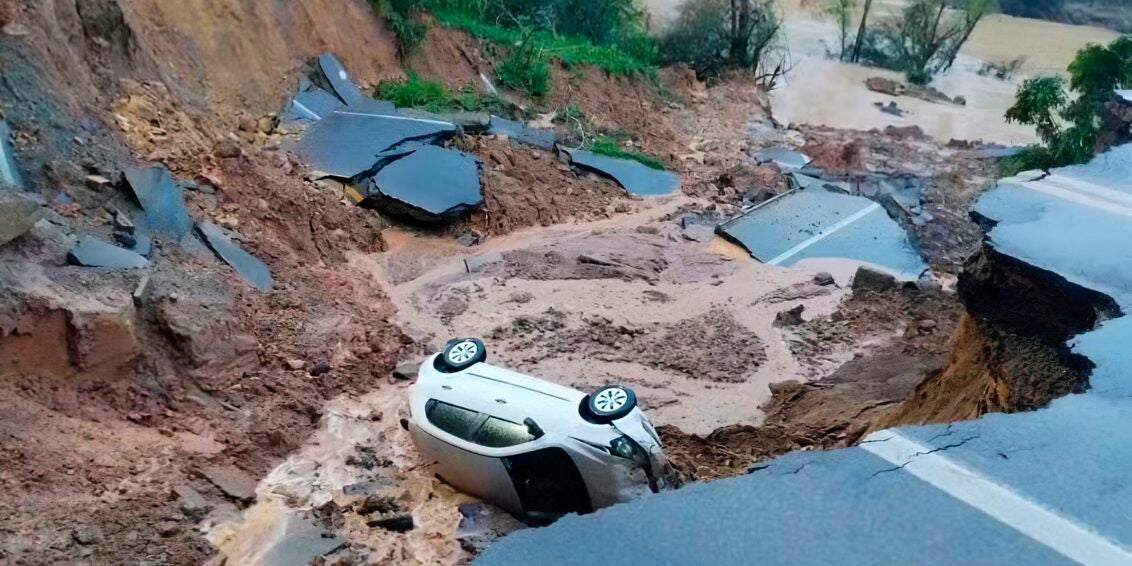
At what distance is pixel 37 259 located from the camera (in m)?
6.61

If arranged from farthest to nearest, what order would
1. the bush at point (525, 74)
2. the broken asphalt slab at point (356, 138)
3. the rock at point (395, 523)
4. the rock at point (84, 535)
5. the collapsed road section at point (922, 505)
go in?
the bush at point (525, 74) → the broken asphalt slab at point (356, 138) → the rock at point (395, 523) → the rock at point (84, 535) → the collapsed road section at point (922, 505)

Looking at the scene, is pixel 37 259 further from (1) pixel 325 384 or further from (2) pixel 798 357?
(2) pixel 798 357

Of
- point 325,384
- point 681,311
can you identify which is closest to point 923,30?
point 681,311

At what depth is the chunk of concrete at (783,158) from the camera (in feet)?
47.9

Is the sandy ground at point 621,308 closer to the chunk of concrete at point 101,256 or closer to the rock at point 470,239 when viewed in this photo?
the rock at point 470,239

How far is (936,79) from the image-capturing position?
24984mm

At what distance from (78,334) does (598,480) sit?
3784 millimetres

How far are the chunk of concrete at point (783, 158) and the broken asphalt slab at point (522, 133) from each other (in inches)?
147

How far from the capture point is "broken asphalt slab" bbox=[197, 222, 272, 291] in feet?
27.1

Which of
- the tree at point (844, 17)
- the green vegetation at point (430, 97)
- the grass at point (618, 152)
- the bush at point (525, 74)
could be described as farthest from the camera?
the tree at point (844, 17)

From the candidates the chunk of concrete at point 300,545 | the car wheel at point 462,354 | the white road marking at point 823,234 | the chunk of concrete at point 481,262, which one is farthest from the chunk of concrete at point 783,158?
the chunk of concrete at point 300,545

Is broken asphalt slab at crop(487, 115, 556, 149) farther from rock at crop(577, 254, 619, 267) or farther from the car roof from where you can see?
the car roof

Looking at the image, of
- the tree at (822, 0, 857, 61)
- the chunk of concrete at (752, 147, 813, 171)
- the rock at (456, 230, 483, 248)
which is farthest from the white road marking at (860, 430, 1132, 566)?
the tree at (822, 0, 857, 61)

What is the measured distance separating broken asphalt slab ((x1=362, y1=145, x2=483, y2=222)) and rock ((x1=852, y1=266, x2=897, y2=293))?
4.42 m
